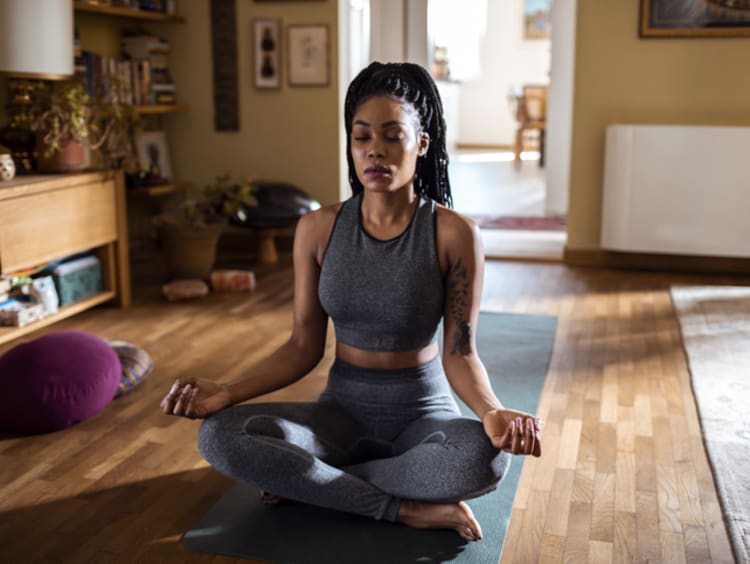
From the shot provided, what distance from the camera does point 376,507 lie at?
6.10 ft

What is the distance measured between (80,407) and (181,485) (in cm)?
52

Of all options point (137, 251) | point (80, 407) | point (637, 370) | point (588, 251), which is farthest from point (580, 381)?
point (137, 251)

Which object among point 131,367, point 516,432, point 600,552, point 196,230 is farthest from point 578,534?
point 196,230

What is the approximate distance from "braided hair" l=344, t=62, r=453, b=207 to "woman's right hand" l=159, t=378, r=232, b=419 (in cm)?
57

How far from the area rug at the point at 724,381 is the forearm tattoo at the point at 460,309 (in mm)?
698

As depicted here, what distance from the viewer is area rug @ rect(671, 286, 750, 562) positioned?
2.04 meters

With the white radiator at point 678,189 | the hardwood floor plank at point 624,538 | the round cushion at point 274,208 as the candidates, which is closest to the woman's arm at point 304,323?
the hardwood floor plank at point 624,538

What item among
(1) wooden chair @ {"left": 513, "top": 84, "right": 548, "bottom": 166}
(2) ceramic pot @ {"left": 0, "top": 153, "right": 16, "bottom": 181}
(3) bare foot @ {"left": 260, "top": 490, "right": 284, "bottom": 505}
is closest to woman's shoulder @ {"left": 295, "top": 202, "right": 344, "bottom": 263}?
(3) bare foot @ {"left": 260, "top": 490, "right": 284, "bottom": 505}

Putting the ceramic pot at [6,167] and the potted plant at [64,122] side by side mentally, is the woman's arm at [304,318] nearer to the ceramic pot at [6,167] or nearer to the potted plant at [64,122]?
the ceramic pot at [6,167]

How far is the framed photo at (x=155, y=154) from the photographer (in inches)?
194

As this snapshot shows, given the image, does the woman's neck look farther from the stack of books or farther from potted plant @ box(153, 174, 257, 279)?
the stack of books

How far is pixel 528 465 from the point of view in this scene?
89.2 inches

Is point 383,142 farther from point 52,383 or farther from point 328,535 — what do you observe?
point 52,383

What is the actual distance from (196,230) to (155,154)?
1.06 meters
